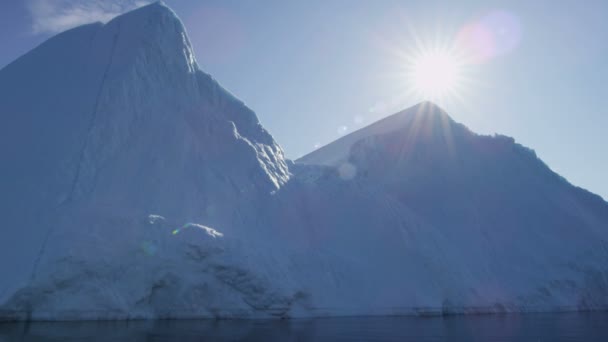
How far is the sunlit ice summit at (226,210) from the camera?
21219mm

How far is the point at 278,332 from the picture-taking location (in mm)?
17797

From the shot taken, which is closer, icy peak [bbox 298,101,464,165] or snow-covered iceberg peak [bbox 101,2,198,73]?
snow-covered iceberg peak [bbox 101,2,198,73]

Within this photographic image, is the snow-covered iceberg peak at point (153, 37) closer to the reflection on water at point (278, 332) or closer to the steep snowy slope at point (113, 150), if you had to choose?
the steep snowy slope at point (113, 150)

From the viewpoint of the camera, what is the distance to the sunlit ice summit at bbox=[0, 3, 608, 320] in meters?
21.2

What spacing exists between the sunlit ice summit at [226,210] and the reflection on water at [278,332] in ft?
7.62

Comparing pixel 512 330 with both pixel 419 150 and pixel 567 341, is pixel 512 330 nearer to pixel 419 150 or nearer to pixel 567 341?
pixel 567 341

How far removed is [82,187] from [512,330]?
19.0 meters

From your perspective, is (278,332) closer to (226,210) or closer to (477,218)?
(226,210)

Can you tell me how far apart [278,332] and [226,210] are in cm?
1016

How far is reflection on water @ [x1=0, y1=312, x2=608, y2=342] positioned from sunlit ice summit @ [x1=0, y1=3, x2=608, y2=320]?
7.62 ft

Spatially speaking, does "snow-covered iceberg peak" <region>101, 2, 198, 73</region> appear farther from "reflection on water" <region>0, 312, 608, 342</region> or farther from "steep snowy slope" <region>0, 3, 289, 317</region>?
"reflection on water" <region>0, 312, 608, 342</region>

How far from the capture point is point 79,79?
27.7 metres

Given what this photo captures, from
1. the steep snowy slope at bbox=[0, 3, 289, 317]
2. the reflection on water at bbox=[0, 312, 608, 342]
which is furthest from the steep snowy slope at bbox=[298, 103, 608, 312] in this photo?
the steep snowy slope at bbox=[0, 3, 289, 317]

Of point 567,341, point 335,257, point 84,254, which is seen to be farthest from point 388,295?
point 84,254
